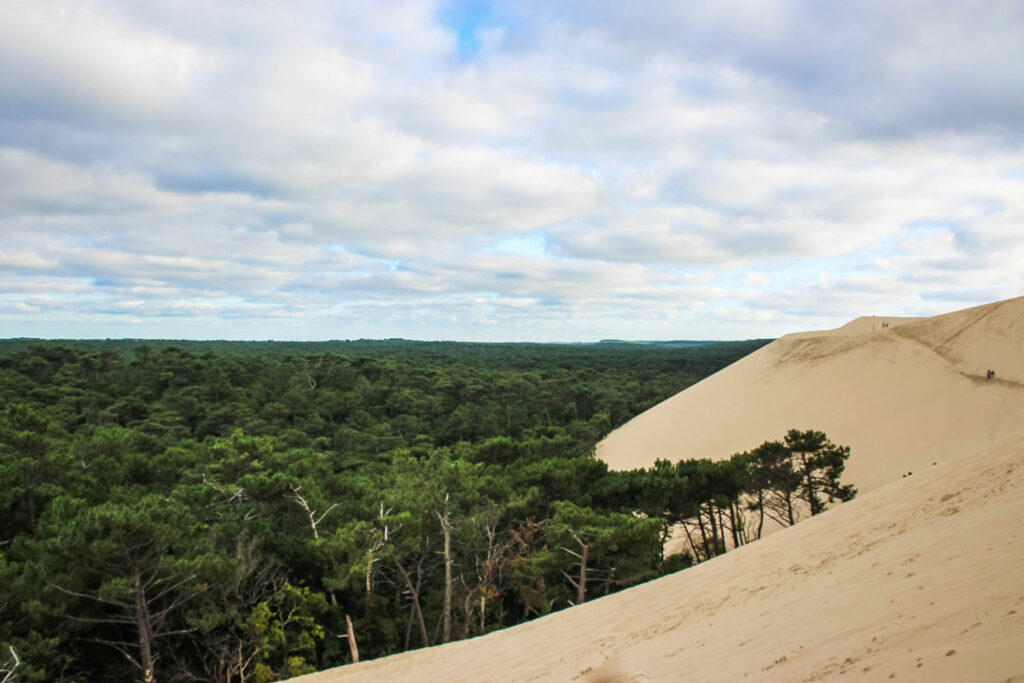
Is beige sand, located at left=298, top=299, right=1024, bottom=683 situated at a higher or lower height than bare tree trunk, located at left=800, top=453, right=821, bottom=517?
higher

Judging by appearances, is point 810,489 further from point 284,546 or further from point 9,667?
point 9,667

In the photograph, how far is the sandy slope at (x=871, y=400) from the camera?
30484mm

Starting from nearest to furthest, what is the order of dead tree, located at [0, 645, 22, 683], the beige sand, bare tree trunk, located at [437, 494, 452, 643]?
the beige sand → dead tree, located at [0, 645, 22, 683] → bare tree trunk, located at [437, 494, 452, 643]

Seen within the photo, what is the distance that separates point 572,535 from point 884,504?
22.2 ft

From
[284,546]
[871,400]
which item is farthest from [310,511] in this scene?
[871,400]

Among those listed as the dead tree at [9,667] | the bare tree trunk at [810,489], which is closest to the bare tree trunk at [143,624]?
the dead tree at [9,667]

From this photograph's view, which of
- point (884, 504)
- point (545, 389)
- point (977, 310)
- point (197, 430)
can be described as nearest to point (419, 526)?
point (884, 504)

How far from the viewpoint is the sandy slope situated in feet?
100

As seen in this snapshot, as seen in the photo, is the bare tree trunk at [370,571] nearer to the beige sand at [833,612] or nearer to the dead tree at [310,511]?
the dead tree at [310,511]

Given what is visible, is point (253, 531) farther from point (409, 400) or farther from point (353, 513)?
point (409, 400)

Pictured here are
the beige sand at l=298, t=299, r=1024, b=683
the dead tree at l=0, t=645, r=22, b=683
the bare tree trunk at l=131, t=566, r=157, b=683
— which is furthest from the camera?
the bare tree trunk at l=131, t=566, r=157, b=683

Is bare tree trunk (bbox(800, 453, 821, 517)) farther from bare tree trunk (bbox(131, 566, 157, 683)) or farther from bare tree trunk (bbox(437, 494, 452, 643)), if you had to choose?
bare tree trunk (bbox(131, 566, 157, 683))

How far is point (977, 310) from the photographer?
145 ft

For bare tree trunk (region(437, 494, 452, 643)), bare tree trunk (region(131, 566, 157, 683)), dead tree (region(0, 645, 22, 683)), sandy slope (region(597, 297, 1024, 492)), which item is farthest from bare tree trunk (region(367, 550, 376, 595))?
sandy slope (region(597, 297, 1024, 492))
